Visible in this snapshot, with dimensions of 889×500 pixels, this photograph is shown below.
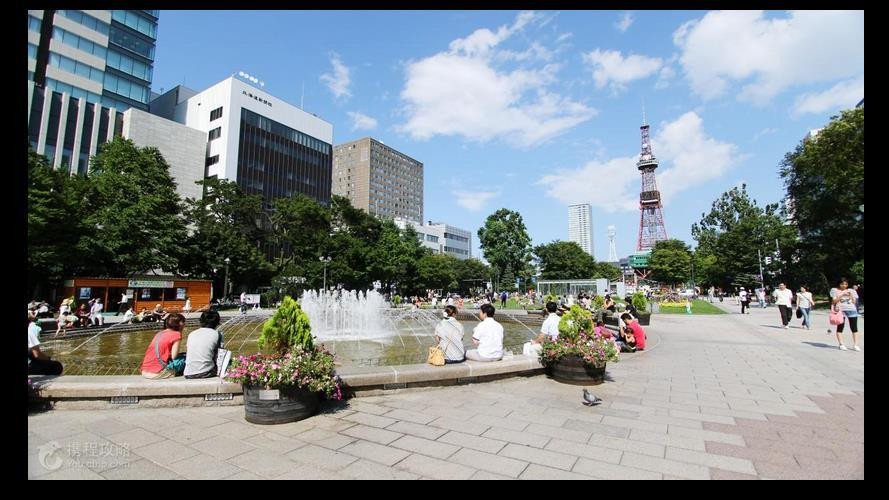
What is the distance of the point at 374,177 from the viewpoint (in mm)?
127625

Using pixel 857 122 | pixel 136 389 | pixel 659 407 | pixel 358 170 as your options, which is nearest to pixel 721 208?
pixel 857 122

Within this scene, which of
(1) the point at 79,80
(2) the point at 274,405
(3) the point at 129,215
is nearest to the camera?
(2) the point at 274,405

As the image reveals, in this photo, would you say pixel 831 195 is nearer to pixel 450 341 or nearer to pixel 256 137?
pixel 450 341

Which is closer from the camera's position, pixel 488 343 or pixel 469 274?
pixel 488 343

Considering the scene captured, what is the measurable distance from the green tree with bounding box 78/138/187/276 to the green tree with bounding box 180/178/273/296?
106 inches

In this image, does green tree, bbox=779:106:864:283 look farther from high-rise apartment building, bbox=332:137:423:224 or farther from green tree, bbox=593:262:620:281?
high-rise apartment building, bbox=332:137:423:224

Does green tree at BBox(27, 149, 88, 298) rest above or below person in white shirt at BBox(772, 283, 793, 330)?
above

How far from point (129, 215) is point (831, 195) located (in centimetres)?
5558

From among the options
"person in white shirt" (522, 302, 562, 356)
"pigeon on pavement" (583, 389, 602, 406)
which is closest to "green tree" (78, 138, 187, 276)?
"person in white shirt" (522, 302, 562, 356)

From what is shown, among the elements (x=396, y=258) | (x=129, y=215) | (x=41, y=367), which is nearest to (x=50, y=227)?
(x=129, y=215)

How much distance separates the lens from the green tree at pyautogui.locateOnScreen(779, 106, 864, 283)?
91.5 ft

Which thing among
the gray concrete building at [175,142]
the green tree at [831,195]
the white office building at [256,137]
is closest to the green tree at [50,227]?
the gray concrete building at [175,142]
